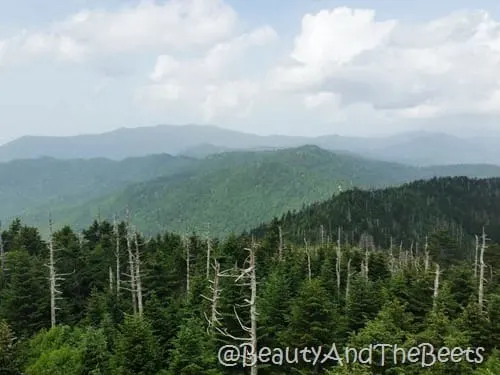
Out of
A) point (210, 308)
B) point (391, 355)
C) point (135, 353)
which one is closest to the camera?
point (391, 355)

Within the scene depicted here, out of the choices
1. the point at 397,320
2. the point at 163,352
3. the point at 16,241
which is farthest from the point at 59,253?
the point at 397,320

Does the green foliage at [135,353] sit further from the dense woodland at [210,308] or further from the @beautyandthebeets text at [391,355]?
the @beautyandthebeets text at [391,355]

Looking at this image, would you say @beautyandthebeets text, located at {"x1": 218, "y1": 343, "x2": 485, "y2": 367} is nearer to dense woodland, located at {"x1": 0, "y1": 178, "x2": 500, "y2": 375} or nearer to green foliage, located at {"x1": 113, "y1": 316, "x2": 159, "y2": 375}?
dense woodland, located at {"x1": 0, "y1": 178, "x2": 500, "y2": 375}

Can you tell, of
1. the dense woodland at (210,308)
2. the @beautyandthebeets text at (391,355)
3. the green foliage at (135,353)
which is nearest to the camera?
the @beautyandthebeets text at (391,355)

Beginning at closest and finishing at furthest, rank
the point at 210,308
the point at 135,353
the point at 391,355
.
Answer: the point at 391,355
the point at 135,353
the point at 210,308

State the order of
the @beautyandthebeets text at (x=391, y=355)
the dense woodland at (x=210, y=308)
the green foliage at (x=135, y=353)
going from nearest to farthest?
the @beautyandthebeets text at (x=391, y=355)
the dense woodland at (x=210, y=308)
the green foliage at (x=135, y=353)

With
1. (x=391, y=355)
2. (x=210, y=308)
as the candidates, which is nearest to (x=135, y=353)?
(x=210, y=308)

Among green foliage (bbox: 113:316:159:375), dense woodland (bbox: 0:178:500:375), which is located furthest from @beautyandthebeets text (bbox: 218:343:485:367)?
green foliage (bbox: 113:316:159:375)

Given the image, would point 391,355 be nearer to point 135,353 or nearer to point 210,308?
point 135,353

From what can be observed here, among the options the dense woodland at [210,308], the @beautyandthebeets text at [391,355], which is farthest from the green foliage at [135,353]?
the @beautyandthebeets text at [391,355]

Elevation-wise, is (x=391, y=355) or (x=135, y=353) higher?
(x=391, y=355)
